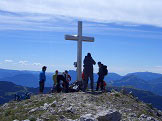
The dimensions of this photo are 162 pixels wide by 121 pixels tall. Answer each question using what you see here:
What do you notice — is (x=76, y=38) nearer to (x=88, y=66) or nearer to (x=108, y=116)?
(x=88, y=66)

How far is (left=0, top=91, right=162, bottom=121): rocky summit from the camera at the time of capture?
49.8ft

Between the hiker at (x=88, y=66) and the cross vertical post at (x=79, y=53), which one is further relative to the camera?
the cross vertical post at (x=79, y=53)

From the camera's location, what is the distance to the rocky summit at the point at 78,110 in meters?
15.2

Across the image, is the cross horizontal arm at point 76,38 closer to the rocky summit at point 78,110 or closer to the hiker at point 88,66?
the hiker at point 88,66

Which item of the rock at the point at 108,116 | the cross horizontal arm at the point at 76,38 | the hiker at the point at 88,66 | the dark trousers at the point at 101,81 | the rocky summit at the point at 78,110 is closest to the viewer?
the rock at the point at 108,116

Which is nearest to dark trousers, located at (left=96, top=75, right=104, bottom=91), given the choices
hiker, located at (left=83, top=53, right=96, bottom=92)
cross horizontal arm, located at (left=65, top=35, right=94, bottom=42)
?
hiker, located at (left=83, top=53, right=96, bottom=92)

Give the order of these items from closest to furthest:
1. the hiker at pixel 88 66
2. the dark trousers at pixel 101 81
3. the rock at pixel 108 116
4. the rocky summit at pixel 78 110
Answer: the rock at pixel 108 116 → the rocky summit at pixel 78 110 → the hiker at pixel 88 66 → the dark trousers at pixel 101 81

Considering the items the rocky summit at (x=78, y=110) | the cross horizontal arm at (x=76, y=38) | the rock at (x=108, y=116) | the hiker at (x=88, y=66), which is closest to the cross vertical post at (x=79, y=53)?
the cross horizontal arm at (x=76, y=38)

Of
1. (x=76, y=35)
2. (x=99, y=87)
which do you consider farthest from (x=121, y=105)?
(x=76, y=35)

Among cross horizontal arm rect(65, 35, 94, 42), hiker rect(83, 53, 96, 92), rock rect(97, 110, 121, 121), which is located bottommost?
rock rect(97, 110, 121, 121)

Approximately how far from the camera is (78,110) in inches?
663

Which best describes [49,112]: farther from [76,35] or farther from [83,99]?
[76,35]

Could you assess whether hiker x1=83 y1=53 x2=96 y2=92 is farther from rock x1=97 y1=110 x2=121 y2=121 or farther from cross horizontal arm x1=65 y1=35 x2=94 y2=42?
rock x1=97 y1=110 x2=121 y2=121

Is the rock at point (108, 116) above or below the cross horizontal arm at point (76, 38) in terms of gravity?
below
